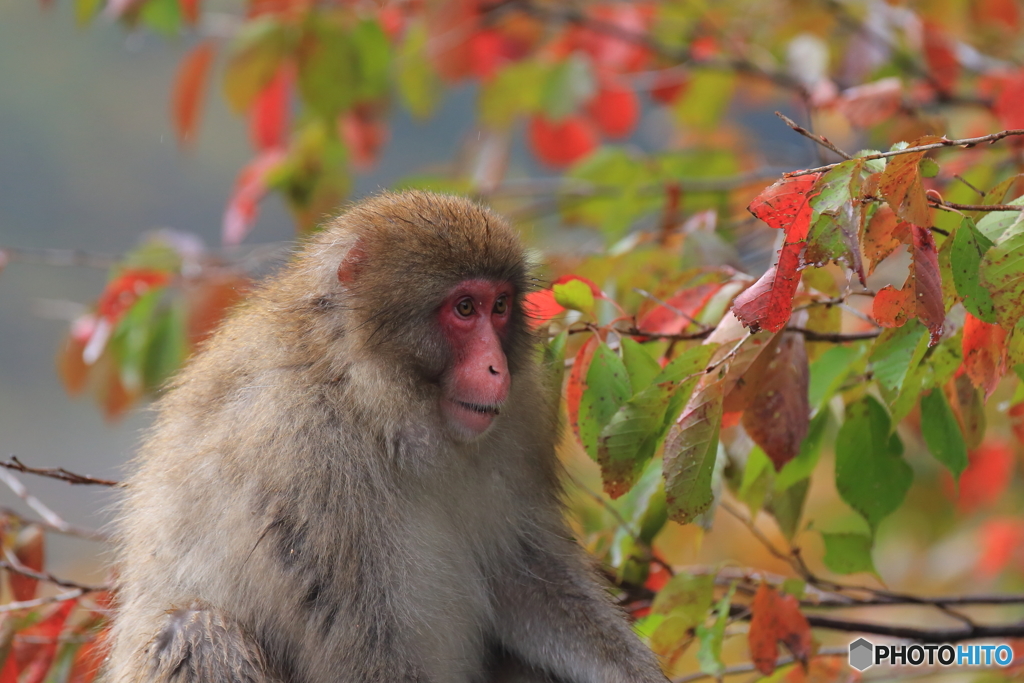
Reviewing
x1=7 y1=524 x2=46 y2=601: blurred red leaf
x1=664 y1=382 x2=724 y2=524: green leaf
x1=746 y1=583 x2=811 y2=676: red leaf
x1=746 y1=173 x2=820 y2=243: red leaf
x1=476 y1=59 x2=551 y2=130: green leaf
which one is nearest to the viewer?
x1=746 y1=173 x2=820 y2=243: red leaf

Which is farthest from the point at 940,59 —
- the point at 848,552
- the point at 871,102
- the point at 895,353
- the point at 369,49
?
the point at 895,353

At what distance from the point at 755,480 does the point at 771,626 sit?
17.5 inches

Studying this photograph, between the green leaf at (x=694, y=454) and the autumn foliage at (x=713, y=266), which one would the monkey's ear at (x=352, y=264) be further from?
the green leaf at (x=694, y=454)

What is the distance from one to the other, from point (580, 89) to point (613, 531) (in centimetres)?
244

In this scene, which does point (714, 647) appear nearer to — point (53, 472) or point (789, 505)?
point (789, 505)

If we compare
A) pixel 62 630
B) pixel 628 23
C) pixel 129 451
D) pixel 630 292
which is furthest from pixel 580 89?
pixel 62 630

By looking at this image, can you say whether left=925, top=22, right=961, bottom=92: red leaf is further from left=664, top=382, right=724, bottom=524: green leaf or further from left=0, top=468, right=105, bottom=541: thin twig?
left=0, top=468, right=105, bottom=541: thin twig

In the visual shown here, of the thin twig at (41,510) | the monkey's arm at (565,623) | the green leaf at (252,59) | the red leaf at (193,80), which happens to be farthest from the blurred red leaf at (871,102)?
the thin twig at (41,510)

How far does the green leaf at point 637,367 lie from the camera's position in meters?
2.88

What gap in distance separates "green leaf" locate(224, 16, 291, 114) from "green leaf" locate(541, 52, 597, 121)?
1344mm

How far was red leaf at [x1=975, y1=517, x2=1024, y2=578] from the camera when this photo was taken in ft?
20.9

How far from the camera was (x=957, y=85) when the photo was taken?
5.79m

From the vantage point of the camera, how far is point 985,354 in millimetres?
2232

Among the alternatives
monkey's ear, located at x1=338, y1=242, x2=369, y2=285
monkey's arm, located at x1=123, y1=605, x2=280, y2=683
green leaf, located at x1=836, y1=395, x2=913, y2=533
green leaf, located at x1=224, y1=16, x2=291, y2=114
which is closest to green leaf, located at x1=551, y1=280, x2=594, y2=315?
monkey's ear, located at x1=338, y1=242, x2=369, y2=285
